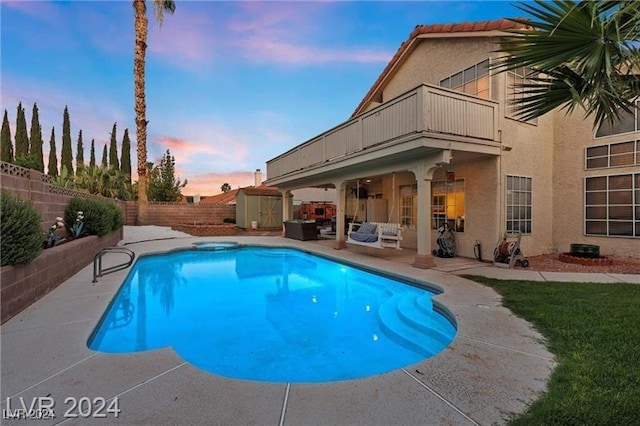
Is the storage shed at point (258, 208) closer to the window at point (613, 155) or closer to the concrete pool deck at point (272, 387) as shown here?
the window at point (613, 155)

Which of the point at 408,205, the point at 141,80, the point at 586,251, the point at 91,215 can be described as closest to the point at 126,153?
the point at 141,80

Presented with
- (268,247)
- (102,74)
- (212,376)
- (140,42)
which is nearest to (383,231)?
(268,247)

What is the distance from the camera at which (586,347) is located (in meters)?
3.22

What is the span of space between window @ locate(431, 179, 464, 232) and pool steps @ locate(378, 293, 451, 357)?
506cm

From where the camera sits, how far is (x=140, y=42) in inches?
751

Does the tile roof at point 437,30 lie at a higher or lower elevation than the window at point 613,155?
higher

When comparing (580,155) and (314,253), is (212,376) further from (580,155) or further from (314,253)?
(580,155)

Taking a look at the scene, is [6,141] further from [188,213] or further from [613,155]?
[613,155]

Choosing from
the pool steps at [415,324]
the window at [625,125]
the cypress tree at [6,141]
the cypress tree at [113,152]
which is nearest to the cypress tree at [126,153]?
the cypress tree at [113,152]

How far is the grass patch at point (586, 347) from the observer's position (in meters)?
2.15

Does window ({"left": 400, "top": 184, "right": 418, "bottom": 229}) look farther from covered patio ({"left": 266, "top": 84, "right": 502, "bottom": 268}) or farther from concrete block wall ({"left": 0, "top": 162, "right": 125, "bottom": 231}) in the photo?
concrete block wall ({"left": 0, "top": 162, "right": 125, "bottom": 231})

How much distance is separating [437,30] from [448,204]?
592cm

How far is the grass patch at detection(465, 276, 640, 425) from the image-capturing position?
2.15 metres

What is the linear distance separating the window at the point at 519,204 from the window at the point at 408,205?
10.8 feet
